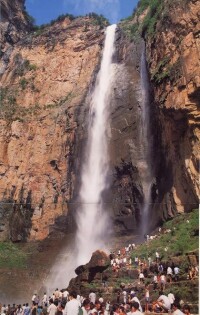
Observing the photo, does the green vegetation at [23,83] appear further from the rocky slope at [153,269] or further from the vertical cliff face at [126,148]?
the rocky slope at [153,269]

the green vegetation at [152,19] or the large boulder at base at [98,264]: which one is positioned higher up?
the green vegetation at [152,19]

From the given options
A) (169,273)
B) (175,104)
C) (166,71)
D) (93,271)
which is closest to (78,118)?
(166,71)

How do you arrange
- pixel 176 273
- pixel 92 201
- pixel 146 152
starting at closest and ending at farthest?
pixel 176 273
pixel 146 152
pixel 92 201

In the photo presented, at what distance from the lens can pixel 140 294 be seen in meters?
16.3

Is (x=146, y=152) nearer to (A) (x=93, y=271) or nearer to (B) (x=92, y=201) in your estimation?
(B) (x=92, y=201)

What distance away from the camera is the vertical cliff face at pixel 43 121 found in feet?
113

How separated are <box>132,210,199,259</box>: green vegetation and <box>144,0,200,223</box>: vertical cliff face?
4.05 ft

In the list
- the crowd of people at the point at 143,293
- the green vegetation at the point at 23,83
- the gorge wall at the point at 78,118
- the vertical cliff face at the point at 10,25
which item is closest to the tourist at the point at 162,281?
the crowd of people at the point at 143,293

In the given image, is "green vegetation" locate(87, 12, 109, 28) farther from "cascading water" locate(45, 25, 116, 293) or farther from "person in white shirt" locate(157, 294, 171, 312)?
"person in white shirt" locate(157, 294, 171, 312)

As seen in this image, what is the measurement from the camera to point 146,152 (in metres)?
30.7

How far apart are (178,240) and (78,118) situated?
64.4ft

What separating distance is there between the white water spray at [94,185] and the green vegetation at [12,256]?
4.48m

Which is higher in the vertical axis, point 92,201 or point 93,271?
point 92,201

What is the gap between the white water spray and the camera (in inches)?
1214
